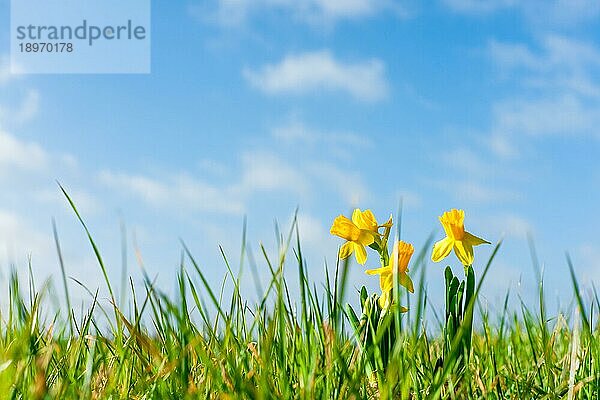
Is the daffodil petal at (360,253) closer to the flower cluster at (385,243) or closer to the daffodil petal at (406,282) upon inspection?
the flower cluster at (385,243)

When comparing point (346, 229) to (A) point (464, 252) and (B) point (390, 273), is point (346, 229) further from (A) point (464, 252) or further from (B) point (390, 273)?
(A) point (464, 252)

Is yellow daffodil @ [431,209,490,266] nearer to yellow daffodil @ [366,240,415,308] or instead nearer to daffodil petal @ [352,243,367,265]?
yellow daffodil @ [366,240,415,308]

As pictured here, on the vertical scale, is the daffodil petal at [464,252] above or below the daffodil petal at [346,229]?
below

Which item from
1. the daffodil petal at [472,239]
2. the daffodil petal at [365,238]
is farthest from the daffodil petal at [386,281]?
the daffodil petal at [472,239]

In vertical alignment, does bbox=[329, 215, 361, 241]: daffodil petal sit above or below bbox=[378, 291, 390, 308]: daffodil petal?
above

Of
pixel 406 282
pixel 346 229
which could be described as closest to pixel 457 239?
pixel 406 282

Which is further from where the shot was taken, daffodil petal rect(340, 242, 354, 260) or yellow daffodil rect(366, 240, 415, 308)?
daffodil petal rect(340, 242, 354, 260)

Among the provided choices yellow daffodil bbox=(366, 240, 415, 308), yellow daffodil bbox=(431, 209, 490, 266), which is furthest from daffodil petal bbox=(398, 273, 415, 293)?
yellow daffodil bbox=(431, 209, 490, 266)
